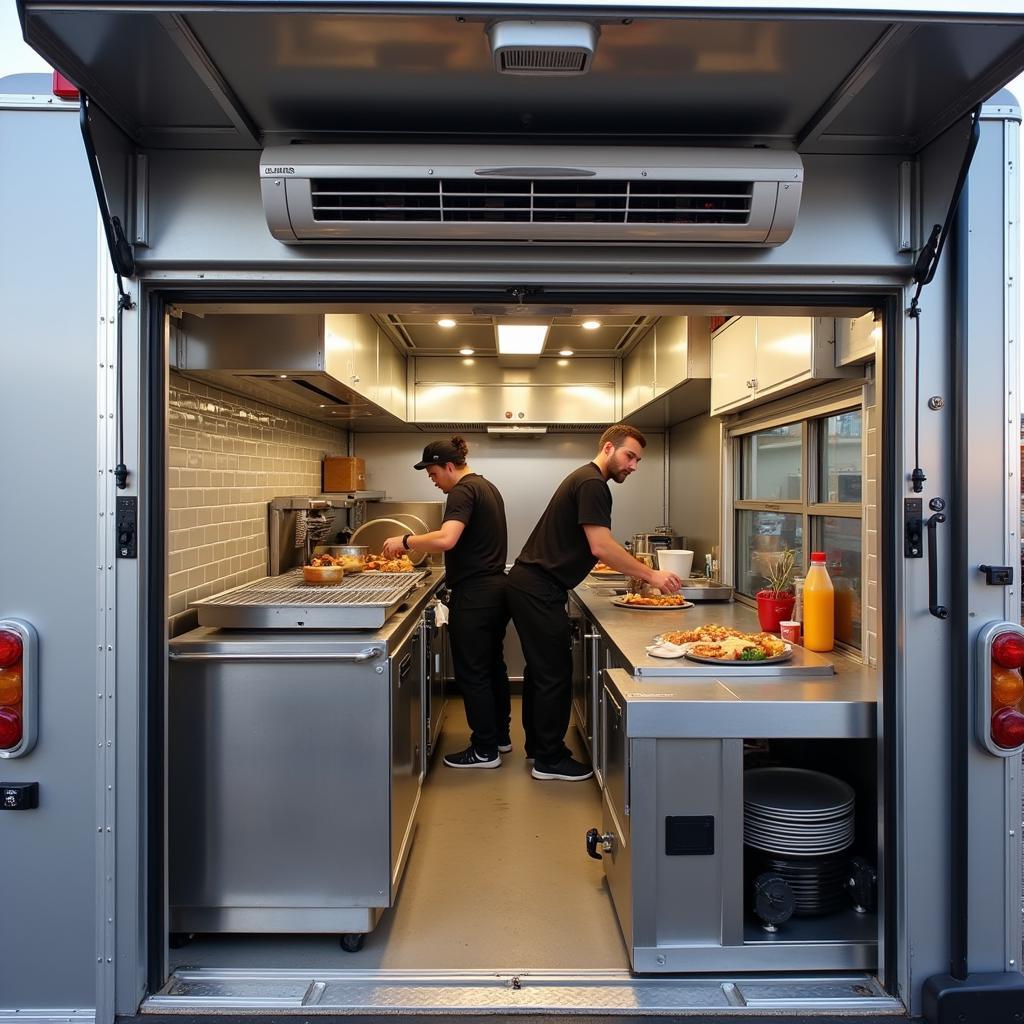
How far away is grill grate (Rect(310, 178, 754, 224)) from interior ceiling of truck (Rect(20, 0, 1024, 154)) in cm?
18

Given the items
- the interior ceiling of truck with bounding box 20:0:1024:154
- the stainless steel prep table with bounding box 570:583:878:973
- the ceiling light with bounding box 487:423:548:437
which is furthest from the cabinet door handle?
the ceiling light with bounding box 487:423:548:437

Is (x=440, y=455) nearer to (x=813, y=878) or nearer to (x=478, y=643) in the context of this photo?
(x=478, y=643)

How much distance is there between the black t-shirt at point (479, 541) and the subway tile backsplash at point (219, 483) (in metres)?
0.99

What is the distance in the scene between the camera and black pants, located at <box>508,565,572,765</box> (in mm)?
3785

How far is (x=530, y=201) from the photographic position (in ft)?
5.94

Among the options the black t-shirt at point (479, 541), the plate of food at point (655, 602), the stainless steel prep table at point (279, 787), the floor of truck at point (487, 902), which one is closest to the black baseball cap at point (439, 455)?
the black t-shirt at point (479, 541)

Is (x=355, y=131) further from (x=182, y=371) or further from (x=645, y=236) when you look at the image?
(x=182, y=371)

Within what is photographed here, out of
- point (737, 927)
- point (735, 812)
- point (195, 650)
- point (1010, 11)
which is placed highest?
point (1010, 11)

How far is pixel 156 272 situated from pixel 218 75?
56 centimetres

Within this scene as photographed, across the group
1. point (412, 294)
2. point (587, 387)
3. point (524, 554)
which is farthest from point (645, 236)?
point (587, 387)

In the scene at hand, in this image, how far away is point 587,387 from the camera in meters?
5.80

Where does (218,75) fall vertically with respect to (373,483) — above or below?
above

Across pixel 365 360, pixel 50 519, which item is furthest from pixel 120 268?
pixel 365 360

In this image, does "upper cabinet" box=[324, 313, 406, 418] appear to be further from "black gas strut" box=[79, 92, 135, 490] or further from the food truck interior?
"black gas strut" box=[79, 92, 135, 490]
